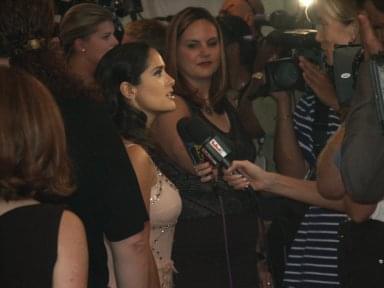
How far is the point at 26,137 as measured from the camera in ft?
5.83

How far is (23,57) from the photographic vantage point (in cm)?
215

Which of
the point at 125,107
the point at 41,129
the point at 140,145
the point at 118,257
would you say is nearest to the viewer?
the point at 41,129

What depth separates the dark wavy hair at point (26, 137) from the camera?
177cm

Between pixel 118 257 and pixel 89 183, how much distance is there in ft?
0.73

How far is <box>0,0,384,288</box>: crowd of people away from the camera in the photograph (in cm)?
180

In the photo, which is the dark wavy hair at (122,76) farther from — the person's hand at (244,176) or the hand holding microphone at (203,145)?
the person's hand at (244,176)

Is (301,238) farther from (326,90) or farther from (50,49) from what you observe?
(50,49)

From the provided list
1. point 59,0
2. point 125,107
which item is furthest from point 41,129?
point 59,0

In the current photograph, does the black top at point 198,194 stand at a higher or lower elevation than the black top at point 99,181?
lower

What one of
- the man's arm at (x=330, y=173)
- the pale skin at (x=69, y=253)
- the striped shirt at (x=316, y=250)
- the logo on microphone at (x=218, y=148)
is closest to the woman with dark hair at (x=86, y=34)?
the logo on microphone at (x=218, y=148)

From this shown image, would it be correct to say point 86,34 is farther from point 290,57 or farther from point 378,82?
point 378,82

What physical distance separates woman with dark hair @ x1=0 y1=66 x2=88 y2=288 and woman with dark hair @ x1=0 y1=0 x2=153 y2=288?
28 cm

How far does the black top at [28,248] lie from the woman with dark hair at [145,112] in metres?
0.96

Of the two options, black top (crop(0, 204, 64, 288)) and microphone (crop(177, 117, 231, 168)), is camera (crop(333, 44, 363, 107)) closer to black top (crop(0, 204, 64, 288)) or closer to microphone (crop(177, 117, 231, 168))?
microphone (crop(177, 117, 231, 168))
